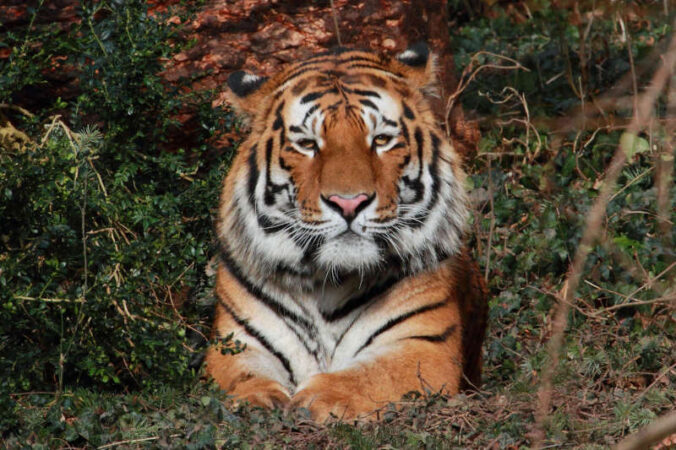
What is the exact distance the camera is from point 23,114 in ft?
16.2

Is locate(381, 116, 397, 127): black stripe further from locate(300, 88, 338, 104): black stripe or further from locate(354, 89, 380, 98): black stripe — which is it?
locate(300, 88, 338, 104): black stripe

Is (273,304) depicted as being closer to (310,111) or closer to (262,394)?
(262,394)

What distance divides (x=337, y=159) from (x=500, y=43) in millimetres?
4422

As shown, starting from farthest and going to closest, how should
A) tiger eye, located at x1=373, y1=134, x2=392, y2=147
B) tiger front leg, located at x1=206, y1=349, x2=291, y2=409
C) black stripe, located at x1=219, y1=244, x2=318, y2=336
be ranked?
black stripe, located at x1=219, y1=244, x2=318, y2=336 → tiger eye, located at x1=373, y1=134, x2=392, y2=147 → tiger front leg, located at x1=206, y1=349, x2=291, y2=409

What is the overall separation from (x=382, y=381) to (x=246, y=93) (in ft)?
5.10

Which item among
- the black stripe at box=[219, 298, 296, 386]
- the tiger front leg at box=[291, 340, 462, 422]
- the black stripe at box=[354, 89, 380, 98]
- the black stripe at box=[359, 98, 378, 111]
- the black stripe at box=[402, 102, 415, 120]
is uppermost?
the black stripe at box=[354, 89, 380, 98]

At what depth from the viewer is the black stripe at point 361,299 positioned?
4.14m

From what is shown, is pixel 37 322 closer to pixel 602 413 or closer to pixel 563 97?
pixel 602 413

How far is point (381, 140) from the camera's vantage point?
3945 mm

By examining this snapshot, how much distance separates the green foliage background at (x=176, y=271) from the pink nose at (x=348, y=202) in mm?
770

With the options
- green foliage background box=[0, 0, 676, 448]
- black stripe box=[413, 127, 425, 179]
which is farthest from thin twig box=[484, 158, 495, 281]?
black stripe box=[413, 127, 425, 179]

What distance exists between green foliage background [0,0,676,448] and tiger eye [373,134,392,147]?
823 mm

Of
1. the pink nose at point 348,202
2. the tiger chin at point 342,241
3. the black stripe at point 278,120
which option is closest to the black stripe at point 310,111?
the tiger chin at point 342,241

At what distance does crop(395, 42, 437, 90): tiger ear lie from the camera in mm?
4289
